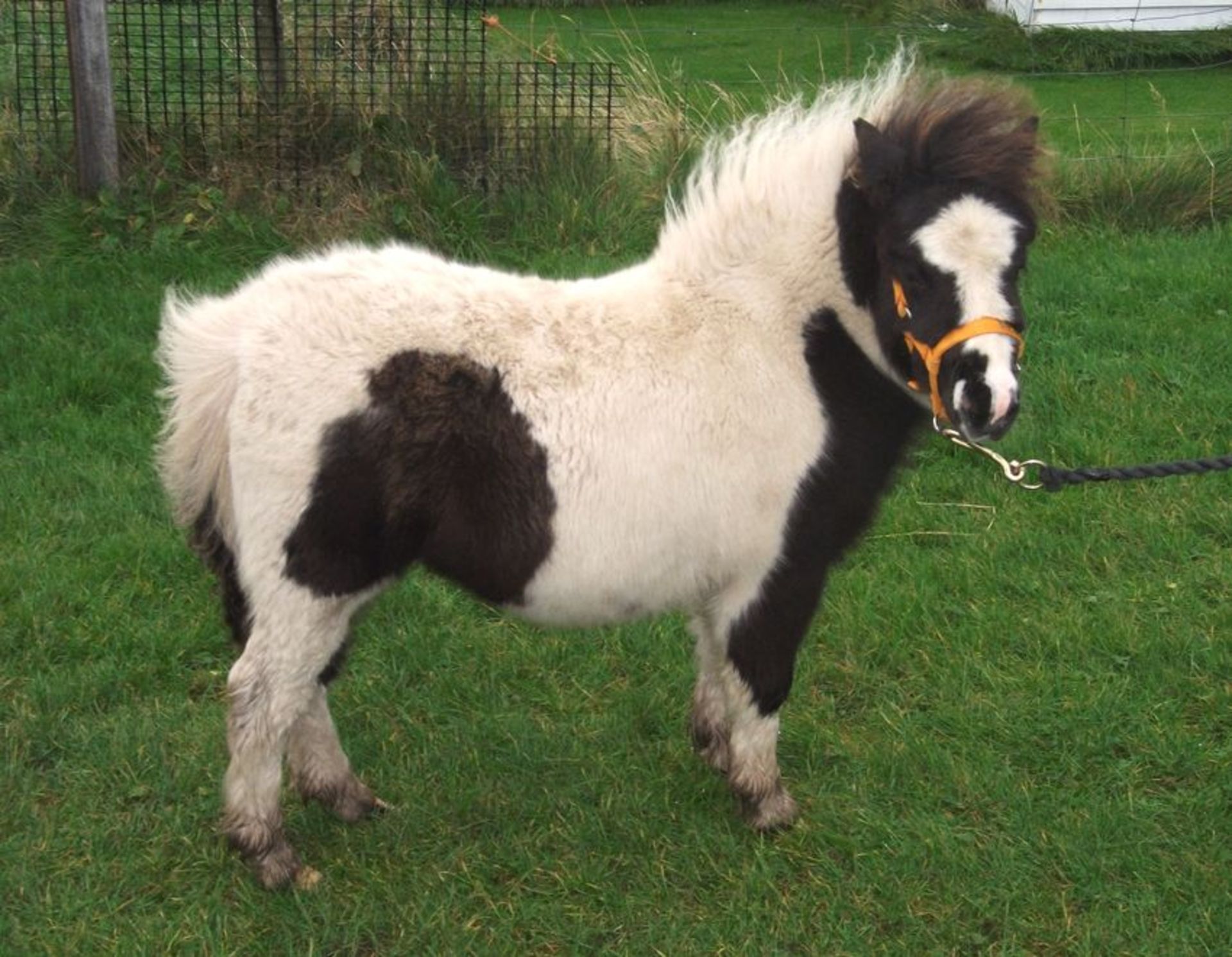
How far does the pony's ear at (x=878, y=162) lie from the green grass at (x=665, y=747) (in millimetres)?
1780

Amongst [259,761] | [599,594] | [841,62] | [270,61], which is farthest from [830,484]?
[841,62]

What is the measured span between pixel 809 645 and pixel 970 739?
0.71 metres

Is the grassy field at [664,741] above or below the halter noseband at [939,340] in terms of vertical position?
below

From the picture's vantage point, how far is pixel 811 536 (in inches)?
137

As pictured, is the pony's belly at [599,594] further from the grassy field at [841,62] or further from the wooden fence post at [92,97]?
the grassy field at [841,62]

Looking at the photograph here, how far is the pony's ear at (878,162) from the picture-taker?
3271 mm

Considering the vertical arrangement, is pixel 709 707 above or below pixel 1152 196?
below

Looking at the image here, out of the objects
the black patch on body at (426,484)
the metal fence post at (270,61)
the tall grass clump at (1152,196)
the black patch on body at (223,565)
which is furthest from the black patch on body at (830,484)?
the tall grass clump at (1152,196)

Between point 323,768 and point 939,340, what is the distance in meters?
2.06

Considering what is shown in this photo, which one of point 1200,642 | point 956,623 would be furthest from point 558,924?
point 1200,642

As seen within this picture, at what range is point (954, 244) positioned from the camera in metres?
3.17

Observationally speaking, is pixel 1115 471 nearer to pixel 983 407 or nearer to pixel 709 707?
pixel 983 407

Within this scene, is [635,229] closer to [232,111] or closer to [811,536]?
[232,111]

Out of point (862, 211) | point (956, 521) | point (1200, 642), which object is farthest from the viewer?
point (956, 521)
